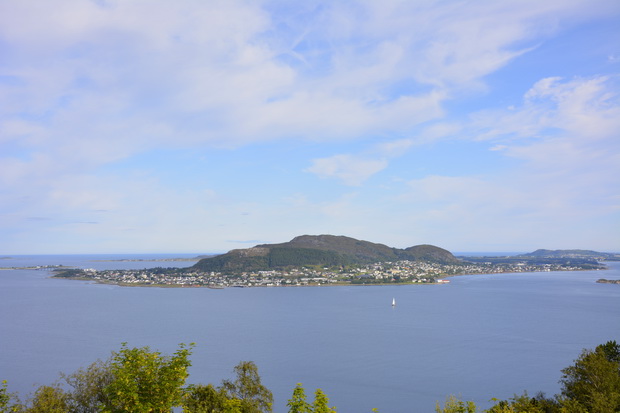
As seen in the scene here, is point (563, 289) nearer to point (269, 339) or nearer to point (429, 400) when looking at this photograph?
point (269, 339)

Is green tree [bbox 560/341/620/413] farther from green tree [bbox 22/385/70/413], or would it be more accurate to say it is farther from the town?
the town

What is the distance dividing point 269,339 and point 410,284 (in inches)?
2988

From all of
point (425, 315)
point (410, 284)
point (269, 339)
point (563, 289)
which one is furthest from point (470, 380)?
point (410, 284)

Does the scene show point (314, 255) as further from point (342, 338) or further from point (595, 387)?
point (595, 387)

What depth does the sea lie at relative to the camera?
29.6 m

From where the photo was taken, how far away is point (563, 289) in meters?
92.6

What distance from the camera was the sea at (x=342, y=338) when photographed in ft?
97.0

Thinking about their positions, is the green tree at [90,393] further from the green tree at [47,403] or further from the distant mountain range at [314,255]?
the distant mountain range at [314,255]

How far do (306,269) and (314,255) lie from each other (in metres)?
16.3

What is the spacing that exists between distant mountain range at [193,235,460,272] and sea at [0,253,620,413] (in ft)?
178

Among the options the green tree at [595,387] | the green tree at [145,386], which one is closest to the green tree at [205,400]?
the green tree at [145,386]

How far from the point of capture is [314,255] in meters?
149

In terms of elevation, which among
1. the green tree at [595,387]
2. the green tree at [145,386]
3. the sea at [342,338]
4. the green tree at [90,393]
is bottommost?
the sea at [342,338]

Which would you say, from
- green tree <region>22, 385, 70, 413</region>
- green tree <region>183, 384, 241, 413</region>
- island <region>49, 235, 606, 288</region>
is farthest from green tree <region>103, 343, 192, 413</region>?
island <region>49, 235, 606, 288</region>
